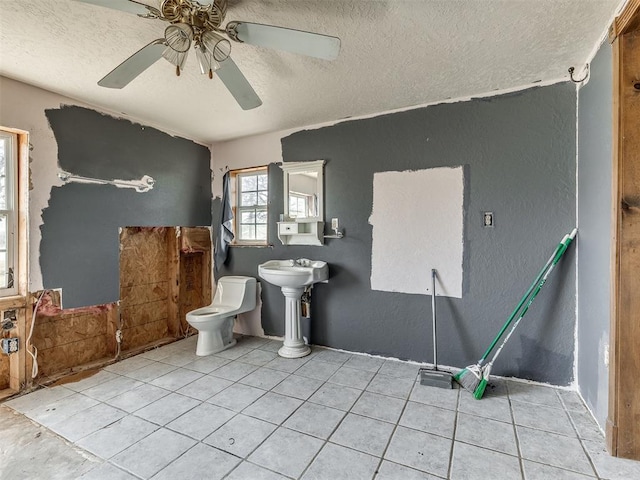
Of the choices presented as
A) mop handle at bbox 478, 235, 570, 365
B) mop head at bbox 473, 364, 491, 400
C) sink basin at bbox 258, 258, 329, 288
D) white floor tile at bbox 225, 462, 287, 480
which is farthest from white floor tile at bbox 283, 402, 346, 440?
mop handle at bbox 478, 235, 570, 365

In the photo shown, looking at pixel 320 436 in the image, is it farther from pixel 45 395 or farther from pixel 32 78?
pixel 32 78

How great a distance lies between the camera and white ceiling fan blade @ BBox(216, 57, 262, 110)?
5.41 ft

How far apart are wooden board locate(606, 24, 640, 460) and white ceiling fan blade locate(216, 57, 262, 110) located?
1.97 metres

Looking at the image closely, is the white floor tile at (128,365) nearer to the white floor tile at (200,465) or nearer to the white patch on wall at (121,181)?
the white floor tile at (200,465)

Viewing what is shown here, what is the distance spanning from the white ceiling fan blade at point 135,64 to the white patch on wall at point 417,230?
6.37 feet

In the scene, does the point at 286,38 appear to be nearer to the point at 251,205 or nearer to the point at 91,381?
the point at 251,205

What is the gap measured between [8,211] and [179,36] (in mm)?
2062

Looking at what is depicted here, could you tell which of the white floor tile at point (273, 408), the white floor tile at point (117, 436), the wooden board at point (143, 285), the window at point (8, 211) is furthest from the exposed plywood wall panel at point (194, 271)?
the white floor tile at point (273, 408)

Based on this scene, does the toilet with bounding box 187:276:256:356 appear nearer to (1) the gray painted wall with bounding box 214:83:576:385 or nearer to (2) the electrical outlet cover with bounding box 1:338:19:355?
(1) the gray painted wall with bounding box 214:83:576:385

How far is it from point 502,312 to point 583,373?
596 millimetres

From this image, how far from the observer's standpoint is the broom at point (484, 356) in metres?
2.23

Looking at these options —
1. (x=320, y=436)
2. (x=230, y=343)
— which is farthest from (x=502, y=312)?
(x=230, y=343)

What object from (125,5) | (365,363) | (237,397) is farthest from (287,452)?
(125,5)

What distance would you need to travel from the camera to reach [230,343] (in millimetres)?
3279
